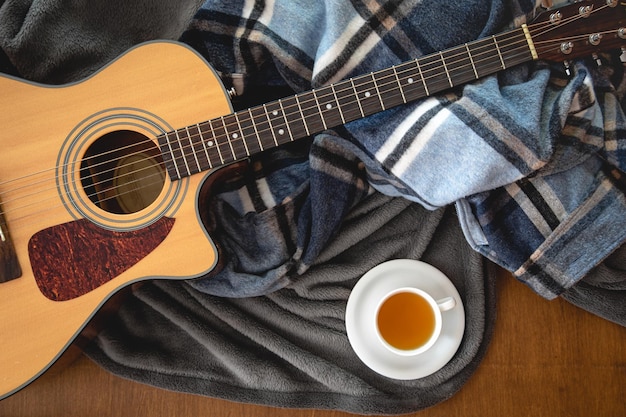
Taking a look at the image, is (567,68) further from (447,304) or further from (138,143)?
(138,143)

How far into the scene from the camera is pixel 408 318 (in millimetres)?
873

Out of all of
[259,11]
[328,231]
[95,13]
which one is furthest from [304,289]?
[95,13]

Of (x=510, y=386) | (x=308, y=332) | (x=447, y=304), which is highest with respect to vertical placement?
(x=447, y=304)

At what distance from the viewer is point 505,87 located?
830mm

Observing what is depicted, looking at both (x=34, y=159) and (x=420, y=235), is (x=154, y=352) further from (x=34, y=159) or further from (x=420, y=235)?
(x=420, y=235)

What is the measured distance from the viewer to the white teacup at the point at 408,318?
2.74 feet

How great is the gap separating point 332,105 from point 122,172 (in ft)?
1.21

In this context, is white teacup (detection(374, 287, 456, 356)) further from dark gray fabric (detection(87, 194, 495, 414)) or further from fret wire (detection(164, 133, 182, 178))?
fret wire (detection(164, 133, 182, 178))

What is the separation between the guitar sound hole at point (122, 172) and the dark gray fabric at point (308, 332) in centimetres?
17

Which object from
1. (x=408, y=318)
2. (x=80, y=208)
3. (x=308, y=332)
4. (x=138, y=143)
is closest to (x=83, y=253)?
(x=80, y=208)

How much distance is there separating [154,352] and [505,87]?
0.73 metres

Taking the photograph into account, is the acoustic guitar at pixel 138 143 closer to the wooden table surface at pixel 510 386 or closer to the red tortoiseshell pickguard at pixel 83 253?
the red tortoiseshell pickguard at pixel 83 253

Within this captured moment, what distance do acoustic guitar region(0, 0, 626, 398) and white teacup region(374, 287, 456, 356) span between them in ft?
0.94

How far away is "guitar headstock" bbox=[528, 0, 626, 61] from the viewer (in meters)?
0.78
